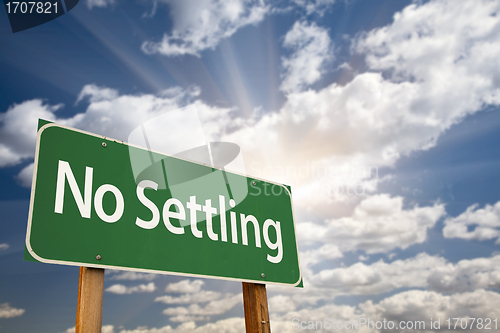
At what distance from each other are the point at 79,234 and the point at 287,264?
213 centimetres

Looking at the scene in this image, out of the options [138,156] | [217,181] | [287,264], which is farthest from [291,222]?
[138,156]

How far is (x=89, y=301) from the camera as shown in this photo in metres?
2.48

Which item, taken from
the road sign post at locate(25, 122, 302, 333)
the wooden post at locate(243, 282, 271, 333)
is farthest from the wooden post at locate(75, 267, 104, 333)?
the wooden post at locate(243, 282, 271, 333)

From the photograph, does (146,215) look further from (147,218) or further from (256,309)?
(256,309)

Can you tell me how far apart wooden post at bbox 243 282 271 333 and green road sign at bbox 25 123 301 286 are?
150 millimetres

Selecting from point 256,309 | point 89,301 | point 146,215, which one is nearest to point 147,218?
point 146,215

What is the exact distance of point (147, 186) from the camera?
10.2 feet

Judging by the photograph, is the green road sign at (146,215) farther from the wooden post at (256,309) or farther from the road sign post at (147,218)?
the wooden post at (256,309)

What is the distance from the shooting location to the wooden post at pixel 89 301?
7.95ft

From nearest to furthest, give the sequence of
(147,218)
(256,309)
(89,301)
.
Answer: (89,301) → (147,218) → (256,309)

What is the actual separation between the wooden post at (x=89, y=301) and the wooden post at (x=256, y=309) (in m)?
1.52

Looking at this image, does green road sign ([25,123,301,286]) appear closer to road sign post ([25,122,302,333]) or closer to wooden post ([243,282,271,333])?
road sign post ([25,122,302,333])

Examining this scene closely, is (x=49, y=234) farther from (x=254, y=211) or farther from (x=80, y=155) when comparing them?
(x=254, y=211)

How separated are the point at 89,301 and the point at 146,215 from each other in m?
0.76
